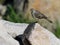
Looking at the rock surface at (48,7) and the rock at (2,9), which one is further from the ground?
the rock surface at (48,7)

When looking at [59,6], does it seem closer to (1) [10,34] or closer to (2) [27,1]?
(2) [27,1]

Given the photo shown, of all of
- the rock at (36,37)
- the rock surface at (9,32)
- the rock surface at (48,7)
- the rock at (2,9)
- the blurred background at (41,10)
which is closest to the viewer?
the rock surface at (9,32)

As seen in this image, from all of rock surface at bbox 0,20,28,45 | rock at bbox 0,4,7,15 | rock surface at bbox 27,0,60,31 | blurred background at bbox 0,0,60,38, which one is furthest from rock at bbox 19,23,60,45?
rock at bbox 0,4,7,15

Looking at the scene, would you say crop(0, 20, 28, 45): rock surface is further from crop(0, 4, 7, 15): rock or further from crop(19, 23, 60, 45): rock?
crop(0, 4, 7, 15): rock

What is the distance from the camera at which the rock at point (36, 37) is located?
7.28 m

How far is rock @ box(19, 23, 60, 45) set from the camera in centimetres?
728

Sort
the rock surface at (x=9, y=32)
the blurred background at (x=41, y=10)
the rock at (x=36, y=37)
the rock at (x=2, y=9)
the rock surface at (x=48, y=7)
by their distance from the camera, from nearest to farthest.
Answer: the rock surface at (x=9, y=32) → the rock at (x=36, y=37) → the blurred background at (x=41, y=10) → the rock surface at (x=48, y=7) → the rock at (x=2, y=9)

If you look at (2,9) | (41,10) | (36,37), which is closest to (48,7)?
(41,10)

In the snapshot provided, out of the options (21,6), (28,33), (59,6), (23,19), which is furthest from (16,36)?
(21,6)

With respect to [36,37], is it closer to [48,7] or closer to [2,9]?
[48,7]

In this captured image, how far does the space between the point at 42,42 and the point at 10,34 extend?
3.36 ft

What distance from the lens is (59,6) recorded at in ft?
39.9

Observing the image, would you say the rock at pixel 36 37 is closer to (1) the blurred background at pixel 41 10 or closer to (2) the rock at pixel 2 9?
(1) the blurred background at pixel 41 10

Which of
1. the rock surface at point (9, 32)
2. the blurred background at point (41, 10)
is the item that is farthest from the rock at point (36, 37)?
the blurred background at point (41, 10)
